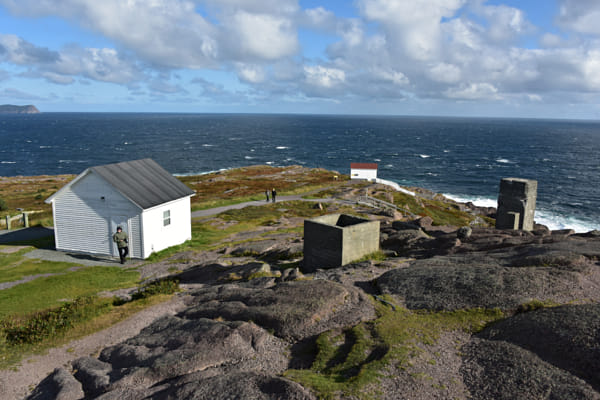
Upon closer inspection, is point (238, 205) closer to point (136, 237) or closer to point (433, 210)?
point (136, 237)

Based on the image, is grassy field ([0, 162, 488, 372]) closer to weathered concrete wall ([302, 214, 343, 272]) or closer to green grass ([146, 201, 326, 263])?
green grass ([146, 201, 326, 263])

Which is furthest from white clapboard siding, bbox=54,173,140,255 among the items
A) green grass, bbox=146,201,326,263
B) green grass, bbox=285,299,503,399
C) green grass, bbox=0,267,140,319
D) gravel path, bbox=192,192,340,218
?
green grass, bbox=285,299,503,399

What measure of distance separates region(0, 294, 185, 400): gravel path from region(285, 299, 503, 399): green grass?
283 inches

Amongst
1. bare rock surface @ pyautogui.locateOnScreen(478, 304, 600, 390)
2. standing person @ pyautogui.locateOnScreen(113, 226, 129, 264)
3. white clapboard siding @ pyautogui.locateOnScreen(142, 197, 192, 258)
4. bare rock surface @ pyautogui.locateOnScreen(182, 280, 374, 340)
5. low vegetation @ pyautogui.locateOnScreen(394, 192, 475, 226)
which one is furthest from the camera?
low vegetation @ pyautogui.locateOnScreen(394, 192, 475, 226)

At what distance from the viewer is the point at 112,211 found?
27.6 meters

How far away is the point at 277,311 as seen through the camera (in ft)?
44.1

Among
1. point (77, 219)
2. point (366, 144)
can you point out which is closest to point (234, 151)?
point (366, 144)

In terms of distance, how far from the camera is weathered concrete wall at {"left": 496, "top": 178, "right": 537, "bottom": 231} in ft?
98.4

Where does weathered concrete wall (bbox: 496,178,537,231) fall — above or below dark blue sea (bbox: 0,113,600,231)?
above

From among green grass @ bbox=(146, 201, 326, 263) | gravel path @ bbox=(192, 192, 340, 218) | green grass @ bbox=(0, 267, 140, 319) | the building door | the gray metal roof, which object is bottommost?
gravel path @ bbox=(192, 192, 340, 218)

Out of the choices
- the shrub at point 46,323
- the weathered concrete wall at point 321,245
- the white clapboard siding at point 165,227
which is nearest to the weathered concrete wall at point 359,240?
the weathered concrete wall at point 321,245

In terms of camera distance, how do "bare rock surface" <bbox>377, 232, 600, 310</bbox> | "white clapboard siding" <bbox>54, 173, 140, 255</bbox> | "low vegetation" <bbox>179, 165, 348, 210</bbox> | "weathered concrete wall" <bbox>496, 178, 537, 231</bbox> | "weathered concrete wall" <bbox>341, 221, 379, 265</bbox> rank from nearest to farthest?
"bare rock surface" <bbox>377, 232, 600, 310</bbox>
"weathered concrete wall" <bbox>341, 221, 379, 265</bbox>
"white clapboard siding" <bbox>54, 173, 140, 255</bbox>
"weathered concrete wall" <bbox>496, 178, 537, 231</bbox>
"low vegetation" <bbox>179, 165, 348, 210</bbox>

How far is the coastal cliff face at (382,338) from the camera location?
923cm

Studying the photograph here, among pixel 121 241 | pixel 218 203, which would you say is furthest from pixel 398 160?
pixel 121 241
